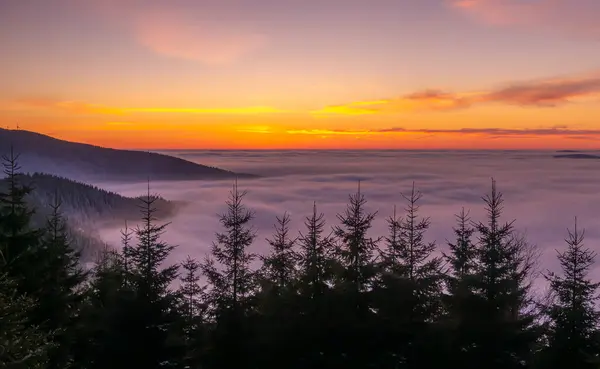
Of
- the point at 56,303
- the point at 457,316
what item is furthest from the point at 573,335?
the point at 56,303

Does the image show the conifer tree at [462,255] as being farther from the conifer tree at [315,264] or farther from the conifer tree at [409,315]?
the conifer tree at [315,264]

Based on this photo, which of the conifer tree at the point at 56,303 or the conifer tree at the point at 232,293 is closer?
Result: the conifer tree at the point at 56,303

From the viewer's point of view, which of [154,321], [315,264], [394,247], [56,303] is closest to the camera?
[56,303]

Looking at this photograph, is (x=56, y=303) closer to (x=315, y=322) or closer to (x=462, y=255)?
(x=315, y=322)

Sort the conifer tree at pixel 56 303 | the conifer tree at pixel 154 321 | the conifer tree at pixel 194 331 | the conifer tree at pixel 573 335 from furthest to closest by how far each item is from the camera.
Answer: the conifer tree at pixel 154 321 → the conifer tree at pixel 194 331 → the conifer tree at pixel 573 335 → the conifer tree at pixel 56 303

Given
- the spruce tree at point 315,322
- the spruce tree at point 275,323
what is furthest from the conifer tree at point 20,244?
the spruce tree at point 315,322

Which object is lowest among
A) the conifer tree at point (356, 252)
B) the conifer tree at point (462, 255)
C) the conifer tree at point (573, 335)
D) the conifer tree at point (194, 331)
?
the conifer tree at point (194, 331)

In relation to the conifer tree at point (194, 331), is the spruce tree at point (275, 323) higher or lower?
higher

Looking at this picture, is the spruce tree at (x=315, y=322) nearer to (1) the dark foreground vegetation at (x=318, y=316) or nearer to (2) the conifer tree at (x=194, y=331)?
Result: (1) the dark foreground vegetation at (x=318, y=316)

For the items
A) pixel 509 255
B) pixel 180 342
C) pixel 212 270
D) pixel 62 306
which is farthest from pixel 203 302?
pixel 509 255

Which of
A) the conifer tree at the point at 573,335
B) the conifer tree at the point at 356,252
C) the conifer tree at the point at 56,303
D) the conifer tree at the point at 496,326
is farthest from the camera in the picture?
Answer: the conifer tree at the point at 356,252
